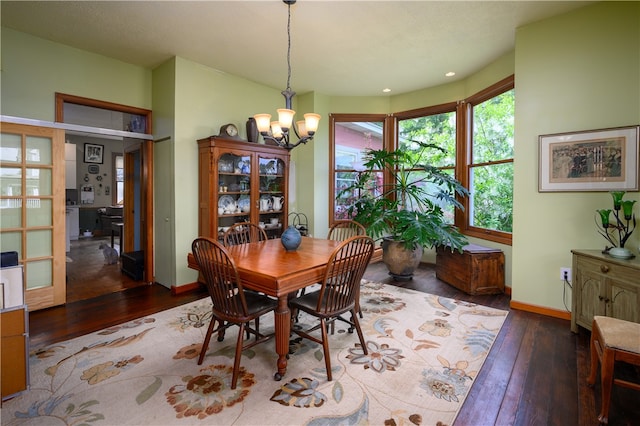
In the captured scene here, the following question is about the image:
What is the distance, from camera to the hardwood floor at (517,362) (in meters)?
1.65

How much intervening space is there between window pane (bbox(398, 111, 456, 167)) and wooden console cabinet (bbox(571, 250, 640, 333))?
2.42 meters

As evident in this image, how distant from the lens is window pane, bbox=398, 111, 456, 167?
4.62m

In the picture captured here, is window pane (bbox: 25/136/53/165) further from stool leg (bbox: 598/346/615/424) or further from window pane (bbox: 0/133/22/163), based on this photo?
stool leg (bbox: 598/346/615/424)

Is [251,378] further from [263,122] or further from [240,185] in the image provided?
[240,185]

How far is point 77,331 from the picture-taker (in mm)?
2631

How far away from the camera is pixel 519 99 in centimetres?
309

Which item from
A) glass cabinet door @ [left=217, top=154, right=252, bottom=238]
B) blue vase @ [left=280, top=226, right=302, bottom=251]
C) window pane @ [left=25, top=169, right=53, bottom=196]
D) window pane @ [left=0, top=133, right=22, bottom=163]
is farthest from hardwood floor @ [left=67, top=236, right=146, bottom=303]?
blue vase @ [left=280, top=226, right=302, bottom=251]

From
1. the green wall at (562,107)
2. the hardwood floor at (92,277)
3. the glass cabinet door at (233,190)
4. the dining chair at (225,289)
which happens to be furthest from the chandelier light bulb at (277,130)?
the hardwood floor at (92,277)

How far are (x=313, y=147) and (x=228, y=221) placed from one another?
187 centimetres

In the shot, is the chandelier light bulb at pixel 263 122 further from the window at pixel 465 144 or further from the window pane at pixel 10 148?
the window pane at pixel 10 148

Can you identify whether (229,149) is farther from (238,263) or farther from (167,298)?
(238,263)

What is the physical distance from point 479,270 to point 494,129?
1.87 m

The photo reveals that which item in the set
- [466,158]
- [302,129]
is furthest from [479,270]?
[302,129]

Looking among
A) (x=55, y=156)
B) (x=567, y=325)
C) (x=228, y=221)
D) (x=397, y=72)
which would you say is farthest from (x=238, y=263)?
(x=397, y=72)
